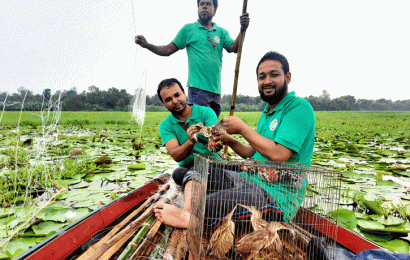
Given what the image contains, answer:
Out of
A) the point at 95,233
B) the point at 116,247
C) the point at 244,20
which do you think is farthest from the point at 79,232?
the point at 244,20

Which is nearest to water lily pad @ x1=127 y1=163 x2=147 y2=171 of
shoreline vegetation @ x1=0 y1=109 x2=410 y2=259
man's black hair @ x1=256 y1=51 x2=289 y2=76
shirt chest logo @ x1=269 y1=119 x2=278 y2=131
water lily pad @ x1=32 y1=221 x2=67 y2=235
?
shoreline vegetation @ x1=0 y1=109 x2=410 y2=259

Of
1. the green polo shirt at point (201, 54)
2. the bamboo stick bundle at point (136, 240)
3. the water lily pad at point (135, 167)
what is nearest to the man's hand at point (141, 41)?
the green polo shirt at point (201, 54)

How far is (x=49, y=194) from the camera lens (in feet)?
7.86

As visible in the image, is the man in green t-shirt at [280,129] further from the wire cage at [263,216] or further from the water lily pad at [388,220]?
the water lily pad at [388,220]

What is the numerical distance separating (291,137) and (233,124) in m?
0.35

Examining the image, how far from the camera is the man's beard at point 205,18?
2.76 metres

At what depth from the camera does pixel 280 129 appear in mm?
1384

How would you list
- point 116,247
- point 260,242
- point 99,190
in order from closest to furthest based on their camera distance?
point 260,242
point 116,247
point 99,190

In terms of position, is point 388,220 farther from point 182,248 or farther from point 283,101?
point 182,248

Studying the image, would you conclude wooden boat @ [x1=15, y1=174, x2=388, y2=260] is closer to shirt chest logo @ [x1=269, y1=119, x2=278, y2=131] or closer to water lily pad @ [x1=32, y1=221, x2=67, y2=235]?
water lily pad @ [x1=32, y1=221, x2=67, y2=235]

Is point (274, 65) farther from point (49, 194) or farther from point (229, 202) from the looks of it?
point (49, 194)

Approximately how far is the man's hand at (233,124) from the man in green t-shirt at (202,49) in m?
1.36

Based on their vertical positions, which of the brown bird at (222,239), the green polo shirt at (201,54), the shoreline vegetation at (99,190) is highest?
the green polo shirt at (201,54)

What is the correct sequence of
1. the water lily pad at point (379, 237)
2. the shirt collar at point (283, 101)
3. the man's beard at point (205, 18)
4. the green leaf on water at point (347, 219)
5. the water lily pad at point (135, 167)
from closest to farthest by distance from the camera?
1. the shirt collar at point (283, 101)
2. the water lily pad at point (379, 237)
3. the green leaf on water at point (347, 219)
4. the man's beard at point (205, 18)
5. the water lily pad at point (135, 167)
